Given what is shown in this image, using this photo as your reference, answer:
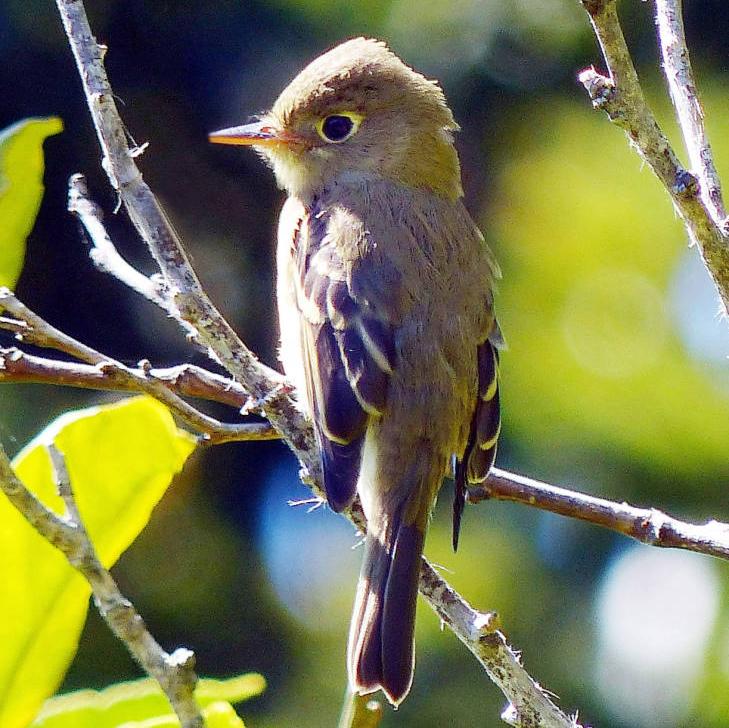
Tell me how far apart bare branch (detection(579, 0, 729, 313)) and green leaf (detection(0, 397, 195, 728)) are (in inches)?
30.1

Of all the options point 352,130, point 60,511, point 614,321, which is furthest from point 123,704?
point 614,321

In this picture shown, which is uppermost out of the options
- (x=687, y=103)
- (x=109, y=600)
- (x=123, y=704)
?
(x=687, y=103)

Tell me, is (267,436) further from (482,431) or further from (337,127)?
(337,127)

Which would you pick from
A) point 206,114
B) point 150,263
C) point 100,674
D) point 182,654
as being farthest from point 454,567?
point 182,654

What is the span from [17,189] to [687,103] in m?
1.02

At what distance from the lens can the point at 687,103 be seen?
6.03ft

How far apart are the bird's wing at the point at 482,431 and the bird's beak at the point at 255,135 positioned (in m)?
0.77

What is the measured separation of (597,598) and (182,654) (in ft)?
9.46

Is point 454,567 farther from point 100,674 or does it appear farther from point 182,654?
point 182,654

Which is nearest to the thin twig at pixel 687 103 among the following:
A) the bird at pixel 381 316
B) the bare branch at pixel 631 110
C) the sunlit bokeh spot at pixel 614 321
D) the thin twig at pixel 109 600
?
the bare branch at pixel 631 110

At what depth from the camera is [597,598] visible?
3.98 meters

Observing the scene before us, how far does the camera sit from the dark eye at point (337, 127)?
10.7 feet

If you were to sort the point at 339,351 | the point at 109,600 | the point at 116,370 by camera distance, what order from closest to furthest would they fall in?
the point at 109,600 → the point at 116,370 → the point at 339,351

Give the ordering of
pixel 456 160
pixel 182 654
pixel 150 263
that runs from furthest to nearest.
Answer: pixel 150 263 → pixel 456 160 → pixel 182 654
